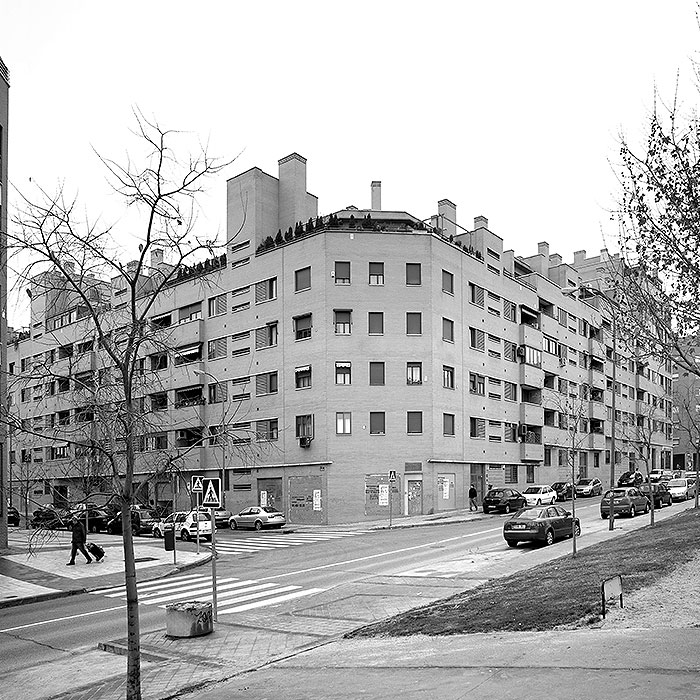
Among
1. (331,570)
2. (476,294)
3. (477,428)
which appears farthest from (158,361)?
(476,294)

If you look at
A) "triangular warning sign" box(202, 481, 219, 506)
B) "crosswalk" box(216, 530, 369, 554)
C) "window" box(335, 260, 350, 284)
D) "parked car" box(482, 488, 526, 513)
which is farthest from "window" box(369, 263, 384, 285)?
"triangular warning sign" box(202, 481, 219, 506)

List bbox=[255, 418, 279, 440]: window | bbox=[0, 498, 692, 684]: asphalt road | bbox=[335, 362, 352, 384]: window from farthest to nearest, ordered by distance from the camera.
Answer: bbox=[255, 418, 279, 440]: window, bbox=[335, 362, 352, 384]: window, bbox=[0, 498, 692, 684]: asphalt road

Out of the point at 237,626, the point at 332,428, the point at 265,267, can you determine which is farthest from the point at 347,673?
the point at 265,267

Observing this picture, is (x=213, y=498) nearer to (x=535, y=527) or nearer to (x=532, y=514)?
(x=535, y=527)

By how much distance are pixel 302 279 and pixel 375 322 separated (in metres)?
5.53

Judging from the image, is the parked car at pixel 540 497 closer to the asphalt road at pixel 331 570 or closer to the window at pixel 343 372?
the asphalt road at pixel 331 570

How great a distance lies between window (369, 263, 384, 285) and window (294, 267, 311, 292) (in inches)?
154

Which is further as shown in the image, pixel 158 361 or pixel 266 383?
pixel 266 383

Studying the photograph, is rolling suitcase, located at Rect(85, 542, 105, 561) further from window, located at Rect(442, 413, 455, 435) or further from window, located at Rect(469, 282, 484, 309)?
window, located at Rect(469, 282, 484, 309)

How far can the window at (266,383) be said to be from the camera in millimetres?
51688

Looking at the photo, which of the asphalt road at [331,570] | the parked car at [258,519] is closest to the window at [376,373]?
the parked car at [258,519]

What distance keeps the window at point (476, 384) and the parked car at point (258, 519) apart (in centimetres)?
1684

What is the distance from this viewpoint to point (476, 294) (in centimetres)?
5631

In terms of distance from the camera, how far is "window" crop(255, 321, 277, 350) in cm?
5206
